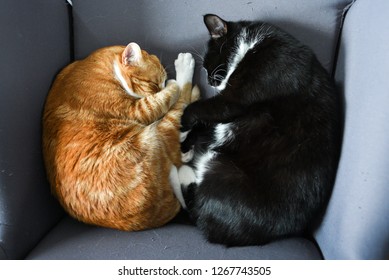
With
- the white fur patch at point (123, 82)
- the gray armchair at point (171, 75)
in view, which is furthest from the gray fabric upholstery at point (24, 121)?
the white fur patch at point (123, 82)

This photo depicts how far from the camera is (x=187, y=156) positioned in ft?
4.61

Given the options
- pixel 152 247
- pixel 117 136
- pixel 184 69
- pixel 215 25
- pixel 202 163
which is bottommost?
pixel 152 247

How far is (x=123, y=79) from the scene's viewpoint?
1.47 meters

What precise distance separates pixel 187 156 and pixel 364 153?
0.64m

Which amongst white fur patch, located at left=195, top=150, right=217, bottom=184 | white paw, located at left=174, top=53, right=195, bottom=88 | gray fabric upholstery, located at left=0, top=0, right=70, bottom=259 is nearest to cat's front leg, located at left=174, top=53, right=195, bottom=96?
white paw, located at left=174, top=53, right=195, bottom=88

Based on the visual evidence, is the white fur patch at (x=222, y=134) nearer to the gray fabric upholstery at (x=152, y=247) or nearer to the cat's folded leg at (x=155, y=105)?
the cat's folded leg at (x=155, y=105)

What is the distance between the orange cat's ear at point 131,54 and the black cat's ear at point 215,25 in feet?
0.91

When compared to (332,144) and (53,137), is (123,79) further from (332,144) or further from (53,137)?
(332,144)

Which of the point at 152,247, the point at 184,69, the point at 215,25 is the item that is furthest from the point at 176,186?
the point at 215,25

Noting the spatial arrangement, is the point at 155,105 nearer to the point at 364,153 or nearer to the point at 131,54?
the point at 131,54

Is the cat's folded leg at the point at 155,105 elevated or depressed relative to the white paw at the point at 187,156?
elevated

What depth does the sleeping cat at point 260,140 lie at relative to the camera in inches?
44.1

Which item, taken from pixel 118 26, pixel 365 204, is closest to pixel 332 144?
pixel 365 204

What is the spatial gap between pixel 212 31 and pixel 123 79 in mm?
404
